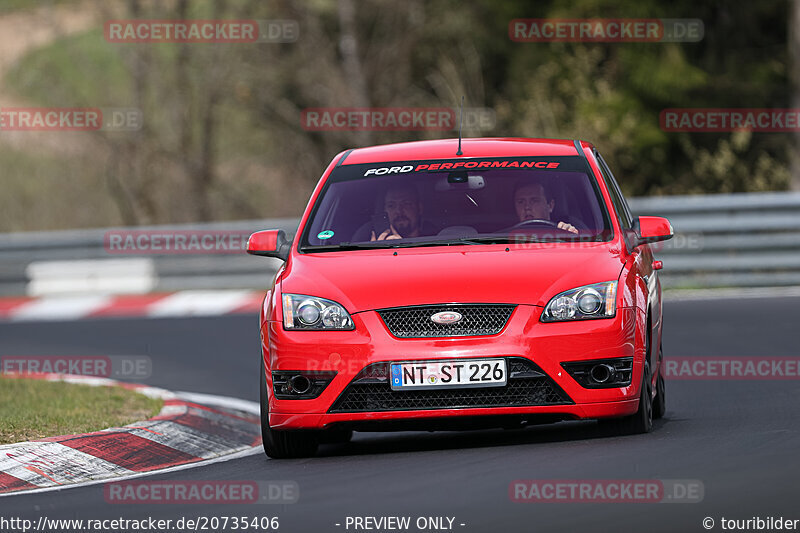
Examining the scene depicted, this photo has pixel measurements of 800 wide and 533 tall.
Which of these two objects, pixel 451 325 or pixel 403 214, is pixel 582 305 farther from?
pixel 403 214

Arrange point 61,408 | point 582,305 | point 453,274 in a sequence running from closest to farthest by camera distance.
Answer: point 582,305 < point 453,274 < point 61,408

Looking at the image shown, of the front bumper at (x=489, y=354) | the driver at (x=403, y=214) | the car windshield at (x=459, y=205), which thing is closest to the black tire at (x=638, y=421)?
the front bumper at (x=489, y=354)

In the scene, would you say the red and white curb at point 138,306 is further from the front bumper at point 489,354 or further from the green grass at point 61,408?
the front bumper at point 489,354

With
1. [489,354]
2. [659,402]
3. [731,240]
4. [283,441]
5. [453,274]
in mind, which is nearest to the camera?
[489,354]

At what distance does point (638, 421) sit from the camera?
854 cm

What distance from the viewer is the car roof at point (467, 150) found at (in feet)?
31.6

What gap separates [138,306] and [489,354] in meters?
13.2

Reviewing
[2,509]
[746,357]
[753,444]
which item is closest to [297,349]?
[2,509]

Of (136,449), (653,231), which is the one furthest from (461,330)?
(136,449)

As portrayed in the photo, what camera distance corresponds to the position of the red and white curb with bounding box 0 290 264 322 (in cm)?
2006

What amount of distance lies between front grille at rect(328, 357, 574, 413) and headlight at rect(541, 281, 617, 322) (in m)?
0.29

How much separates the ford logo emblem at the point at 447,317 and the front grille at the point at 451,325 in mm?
16

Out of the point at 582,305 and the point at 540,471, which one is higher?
the point at 582,305

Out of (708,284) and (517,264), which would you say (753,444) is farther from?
(708,284)
